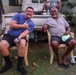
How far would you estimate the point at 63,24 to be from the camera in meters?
5.11

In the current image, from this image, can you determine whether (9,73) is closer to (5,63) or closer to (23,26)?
(5,63)

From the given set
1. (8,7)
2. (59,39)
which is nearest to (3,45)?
(59,39)

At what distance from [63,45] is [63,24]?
65 centimetres

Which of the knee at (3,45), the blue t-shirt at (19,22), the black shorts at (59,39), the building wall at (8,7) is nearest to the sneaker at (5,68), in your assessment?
the knee at (3,45)

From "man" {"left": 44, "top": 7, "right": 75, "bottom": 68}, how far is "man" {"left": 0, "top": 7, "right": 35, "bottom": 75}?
651 millimetres

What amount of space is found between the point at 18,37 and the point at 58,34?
3.55 ft

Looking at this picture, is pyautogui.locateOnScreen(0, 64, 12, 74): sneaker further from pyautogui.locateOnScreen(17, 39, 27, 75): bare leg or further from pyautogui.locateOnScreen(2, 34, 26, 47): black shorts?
pyautogui.locateOnScreen(2, 34, 26, 47): black shorts

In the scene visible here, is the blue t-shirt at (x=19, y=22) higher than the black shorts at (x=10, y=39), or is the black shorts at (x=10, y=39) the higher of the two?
the blue t-shirt at (x=19, y=22)

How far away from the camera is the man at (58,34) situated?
183 inches

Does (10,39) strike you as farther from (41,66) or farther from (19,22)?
(41,66)

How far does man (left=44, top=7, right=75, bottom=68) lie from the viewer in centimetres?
464

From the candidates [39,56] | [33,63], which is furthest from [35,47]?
[33,63]

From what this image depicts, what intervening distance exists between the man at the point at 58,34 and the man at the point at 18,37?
0.65 metres

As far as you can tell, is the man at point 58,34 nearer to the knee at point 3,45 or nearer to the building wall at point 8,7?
the knee at point 3,45
